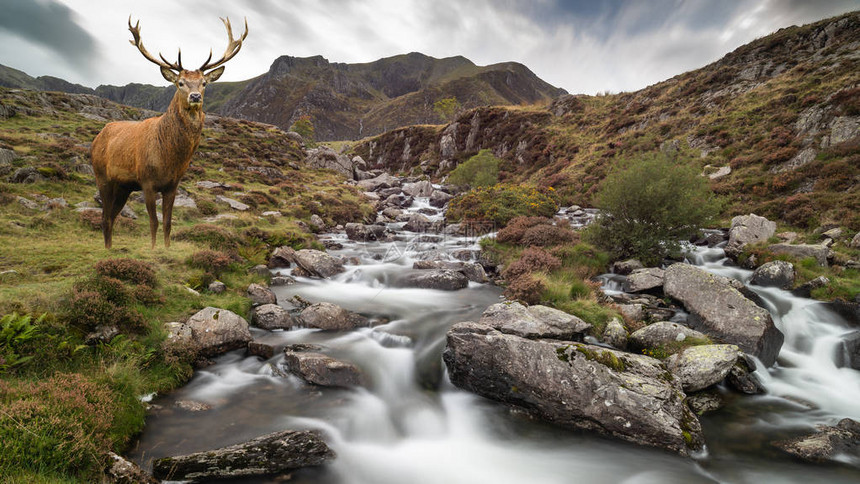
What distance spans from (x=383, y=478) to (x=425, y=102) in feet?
631

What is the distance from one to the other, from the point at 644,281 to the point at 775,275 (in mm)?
4534

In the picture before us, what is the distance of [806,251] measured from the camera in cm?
1215

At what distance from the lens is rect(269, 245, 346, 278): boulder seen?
14229 mm

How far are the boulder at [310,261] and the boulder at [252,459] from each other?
9.44 meters

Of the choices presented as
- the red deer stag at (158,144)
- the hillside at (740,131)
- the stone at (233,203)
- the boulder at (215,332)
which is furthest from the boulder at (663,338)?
the stone at (233,203)

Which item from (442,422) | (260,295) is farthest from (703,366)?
(260,295)

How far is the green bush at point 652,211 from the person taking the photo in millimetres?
13648

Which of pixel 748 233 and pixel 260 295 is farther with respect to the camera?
pixel 748 233

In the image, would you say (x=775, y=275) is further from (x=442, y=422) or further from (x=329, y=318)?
(x=329, y=318)

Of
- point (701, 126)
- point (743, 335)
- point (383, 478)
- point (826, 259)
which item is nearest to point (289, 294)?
point (383, 478)

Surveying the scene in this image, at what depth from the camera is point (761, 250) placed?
13.0 metres

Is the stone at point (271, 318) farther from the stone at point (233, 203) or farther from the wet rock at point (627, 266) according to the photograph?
the stone at point (233, 203)

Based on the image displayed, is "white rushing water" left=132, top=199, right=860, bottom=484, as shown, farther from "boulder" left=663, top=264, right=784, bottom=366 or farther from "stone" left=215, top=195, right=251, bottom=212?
"stone" left=215, top=195, right=251, bottom=212

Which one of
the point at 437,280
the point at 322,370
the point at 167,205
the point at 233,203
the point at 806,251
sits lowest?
the point at 322,370
